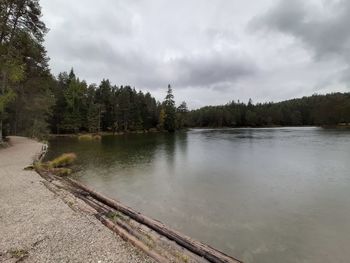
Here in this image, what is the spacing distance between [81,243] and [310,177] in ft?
50.2

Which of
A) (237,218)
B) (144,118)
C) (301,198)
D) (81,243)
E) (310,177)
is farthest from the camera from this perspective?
A: (144,118)

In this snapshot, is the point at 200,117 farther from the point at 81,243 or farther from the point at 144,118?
the point at 81,243

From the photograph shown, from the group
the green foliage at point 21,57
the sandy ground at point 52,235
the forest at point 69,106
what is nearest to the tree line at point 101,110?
the forest at point 69,106

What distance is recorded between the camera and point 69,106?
6275 centimetres

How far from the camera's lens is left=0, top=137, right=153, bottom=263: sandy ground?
16.4 feet

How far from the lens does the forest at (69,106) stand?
71.6 ft

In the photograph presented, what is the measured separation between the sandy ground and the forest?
14.9 m

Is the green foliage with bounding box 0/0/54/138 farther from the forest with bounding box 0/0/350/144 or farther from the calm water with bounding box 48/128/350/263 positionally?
the calm water with bounding box 48/128/350/263

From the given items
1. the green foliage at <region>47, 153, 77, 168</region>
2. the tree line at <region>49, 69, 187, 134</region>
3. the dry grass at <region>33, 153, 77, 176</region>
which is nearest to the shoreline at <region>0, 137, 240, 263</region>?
the dry grass at <region>33, 153, 77, 176</region>

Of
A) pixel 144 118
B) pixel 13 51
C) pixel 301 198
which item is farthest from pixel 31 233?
pixel 144 118

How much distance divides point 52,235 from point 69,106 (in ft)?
205

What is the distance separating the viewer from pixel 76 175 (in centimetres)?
1638

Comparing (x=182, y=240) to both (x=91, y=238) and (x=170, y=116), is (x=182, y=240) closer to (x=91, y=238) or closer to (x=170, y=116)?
(x=91, y=238)

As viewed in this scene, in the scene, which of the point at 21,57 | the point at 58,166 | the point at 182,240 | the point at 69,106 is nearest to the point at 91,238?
the point at 182,240
